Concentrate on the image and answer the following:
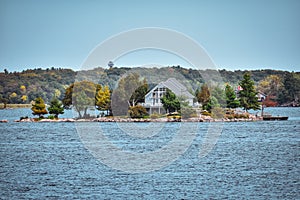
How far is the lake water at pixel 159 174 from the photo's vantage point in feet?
84.9

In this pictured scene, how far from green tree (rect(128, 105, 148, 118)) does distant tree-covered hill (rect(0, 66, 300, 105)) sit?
3885 centimetres

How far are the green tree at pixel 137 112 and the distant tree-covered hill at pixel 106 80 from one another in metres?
38.9

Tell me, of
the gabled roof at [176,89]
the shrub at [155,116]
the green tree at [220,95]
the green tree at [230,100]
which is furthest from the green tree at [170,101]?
the green tree at [230,100]

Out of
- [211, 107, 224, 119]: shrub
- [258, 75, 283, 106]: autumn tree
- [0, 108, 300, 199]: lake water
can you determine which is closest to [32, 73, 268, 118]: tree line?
[211, 107, 224, 119]: shrub

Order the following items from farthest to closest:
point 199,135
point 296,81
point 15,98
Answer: point 15,98, point 296,81, point 199,135

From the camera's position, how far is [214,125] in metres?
72.6

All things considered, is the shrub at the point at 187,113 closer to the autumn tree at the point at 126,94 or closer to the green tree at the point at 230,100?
the green tree at the point at 230,100

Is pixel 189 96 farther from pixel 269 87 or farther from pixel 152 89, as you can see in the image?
pixel 269 87

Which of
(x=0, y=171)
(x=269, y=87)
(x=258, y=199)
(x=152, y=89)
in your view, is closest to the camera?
(x=258, y=199)

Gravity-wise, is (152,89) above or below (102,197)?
above

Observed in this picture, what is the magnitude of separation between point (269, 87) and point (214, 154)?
12638 centimetres

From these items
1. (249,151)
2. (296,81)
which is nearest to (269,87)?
(296,81)

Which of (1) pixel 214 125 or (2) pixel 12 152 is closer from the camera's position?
(2) pixel 12 152

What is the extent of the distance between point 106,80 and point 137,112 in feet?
172
